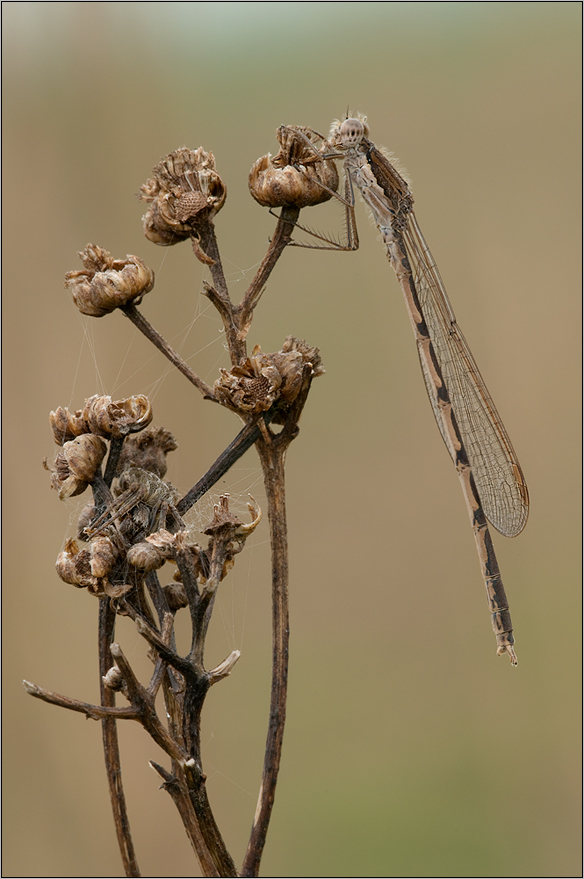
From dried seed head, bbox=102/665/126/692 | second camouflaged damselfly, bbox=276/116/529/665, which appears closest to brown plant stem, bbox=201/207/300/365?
dried seed head, bbox=102/665/126/692

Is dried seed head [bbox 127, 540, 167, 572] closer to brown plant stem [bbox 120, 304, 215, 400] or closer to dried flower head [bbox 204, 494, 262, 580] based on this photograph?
dried flower head [bbox 204, 494, 262, 580]

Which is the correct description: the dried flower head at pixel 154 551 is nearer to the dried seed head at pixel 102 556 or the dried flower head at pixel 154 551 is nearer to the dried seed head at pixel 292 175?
the dried seed head at pixel 102 556

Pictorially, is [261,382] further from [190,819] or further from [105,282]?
[190,819]

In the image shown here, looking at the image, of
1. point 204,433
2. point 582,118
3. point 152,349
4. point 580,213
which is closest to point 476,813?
point 204,433

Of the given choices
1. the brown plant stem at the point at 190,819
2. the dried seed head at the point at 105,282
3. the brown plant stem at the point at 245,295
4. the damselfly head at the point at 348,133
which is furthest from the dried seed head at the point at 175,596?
the damselfly head at the point at 348,133

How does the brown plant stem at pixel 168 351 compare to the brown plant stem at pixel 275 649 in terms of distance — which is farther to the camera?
the brown plant stem at pixel 168 351

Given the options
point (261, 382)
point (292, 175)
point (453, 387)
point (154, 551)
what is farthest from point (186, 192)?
point (453, 387)
